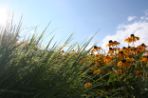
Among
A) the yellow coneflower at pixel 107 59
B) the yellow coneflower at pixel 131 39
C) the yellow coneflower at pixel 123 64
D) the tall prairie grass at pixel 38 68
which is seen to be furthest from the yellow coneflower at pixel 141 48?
the tall prairie grass at pixel 38 68

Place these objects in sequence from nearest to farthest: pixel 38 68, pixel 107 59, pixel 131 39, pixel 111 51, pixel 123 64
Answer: pixel 38 68
pixel 123 64
pixel 107 59
pixel 111 51
pixel 131 39

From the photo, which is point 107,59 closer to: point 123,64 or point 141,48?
point 123,64

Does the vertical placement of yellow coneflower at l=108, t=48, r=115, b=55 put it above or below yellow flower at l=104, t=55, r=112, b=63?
above

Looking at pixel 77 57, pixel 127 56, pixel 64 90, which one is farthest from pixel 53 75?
pixel 127 56

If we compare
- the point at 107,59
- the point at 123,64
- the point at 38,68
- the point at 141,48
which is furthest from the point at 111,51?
the point at 38,68

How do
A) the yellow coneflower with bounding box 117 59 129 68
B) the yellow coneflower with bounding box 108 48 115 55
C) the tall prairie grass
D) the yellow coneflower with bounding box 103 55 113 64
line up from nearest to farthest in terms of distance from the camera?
the tall prairie grass
the yellow coneflower with bounding box 117 59 129 68
the yellow coneflower with bounding box 103 55 113 64
the yellow coneflower with bounding box 108 48 115 55

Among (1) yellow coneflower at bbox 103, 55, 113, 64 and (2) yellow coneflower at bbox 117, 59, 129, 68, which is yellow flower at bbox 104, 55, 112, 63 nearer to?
(1) yellow coneflower at bbox 103, 55, 113, 64

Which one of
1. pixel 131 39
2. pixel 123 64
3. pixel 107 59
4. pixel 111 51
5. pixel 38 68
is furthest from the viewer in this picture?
pixel 131 39

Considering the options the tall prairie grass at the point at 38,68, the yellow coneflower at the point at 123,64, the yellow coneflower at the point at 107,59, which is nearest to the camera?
the tall prairie grass at the point at 38,68

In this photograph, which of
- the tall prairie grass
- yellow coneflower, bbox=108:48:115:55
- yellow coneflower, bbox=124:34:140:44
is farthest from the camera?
yellow coneflower, bbox=124:34:140:44

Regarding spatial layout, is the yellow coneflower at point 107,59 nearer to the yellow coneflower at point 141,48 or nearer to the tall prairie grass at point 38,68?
the yellow coneflower at point 141,48

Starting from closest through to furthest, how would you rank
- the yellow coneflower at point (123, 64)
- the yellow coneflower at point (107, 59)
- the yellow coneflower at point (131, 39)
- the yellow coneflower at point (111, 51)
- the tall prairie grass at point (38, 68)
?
the tall prairie grass at point (38, 68)
the yellow coneflower at point (123, 64)
the yellow coneflower at point (107, 59)
the yellow coneflower at point (111, 51)
the yellow coneflower at point (131, 39)

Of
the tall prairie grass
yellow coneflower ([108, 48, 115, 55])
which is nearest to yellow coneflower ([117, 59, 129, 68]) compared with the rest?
yellow coneflower ([108, 48, 115, 55])

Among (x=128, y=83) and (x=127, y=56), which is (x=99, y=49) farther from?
(x=128, y=83)
